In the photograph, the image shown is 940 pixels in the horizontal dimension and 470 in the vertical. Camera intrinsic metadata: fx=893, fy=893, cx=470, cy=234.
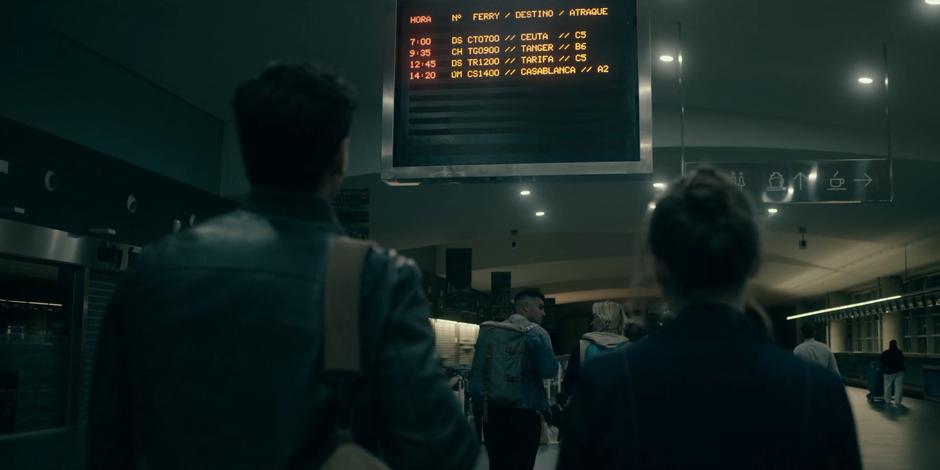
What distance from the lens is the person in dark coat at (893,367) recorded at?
71.6 feet

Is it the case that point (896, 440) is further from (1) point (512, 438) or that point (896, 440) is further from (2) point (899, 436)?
(1) point (512, 438)

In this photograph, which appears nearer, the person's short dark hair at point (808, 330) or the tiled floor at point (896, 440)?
the tiled floor at point (896, 440)

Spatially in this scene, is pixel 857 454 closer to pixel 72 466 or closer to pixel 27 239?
pixel 27 239

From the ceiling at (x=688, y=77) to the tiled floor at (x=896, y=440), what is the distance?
11.8 ft

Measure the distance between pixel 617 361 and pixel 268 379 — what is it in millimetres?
651

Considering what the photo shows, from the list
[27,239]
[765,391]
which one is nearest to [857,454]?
[765,391]

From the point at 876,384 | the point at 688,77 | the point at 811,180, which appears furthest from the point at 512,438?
the point at 876,384

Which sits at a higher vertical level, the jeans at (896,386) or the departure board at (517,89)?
the departure board at (517,89)

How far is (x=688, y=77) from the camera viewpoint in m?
9.55

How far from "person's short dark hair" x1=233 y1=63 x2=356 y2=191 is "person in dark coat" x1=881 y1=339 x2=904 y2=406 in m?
22.4

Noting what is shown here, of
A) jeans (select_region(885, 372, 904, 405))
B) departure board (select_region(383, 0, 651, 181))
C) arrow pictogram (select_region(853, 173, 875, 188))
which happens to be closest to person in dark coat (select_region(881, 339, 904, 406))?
jeans (select_region(885, 372, 904, 405))

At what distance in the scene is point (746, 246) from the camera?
1.71 m

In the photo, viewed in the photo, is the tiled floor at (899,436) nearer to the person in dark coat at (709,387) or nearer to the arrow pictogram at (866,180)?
the arrow pictogram at (866,180)

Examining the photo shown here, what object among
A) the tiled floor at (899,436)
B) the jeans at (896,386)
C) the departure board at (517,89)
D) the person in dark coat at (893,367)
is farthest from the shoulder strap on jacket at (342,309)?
the jeans at (896,386)
